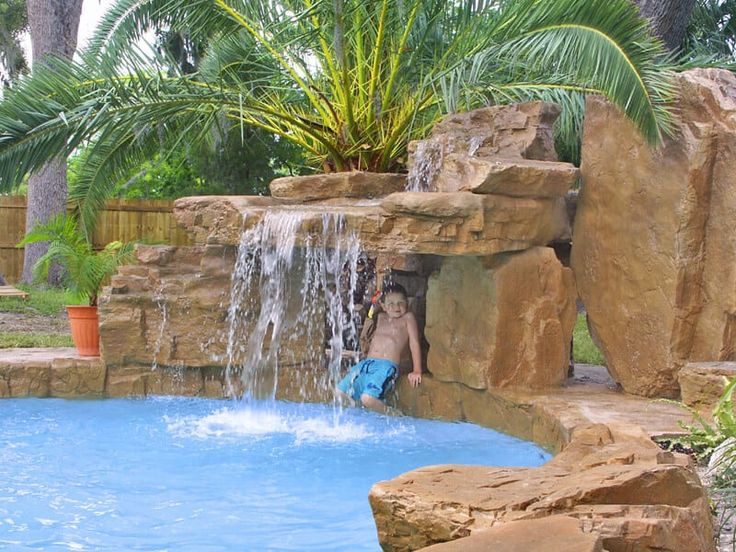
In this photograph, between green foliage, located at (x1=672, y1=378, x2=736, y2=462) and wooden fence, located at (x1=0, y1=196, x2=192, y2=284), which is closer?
green foliage, located at (x1=672, y1=378, x2=736, y2=462)

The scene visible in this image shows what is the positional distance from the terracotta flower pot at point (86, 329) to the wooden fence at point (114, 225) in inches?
375

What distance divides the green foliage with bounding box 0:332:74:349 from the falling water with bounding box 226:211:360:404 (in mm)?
2670

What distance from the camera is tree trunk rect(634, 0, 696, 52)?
35.9 ft

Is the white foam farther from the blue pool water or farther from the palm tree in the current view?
the palm tree

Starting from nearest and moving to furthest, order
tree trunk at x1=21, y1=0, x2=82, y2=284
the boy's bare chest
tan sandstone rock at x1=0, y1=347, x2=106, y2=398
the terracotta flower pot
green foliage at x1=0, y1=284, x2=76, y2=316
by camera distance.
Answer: the boy's bare chest, tan sandstone rock at x1=0, y1=347, x2=106, y2=398, the terracotta flower pot, green foliage at x1=0, y1=284, x2=76, y2=316, tree trunk at x1=21, y1=0, x2=82, y2=284

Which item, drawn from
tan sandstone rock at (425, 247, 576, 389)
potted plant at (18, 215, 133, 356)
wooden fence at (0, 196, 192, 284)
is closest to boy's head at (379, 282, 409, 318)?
tan sandstone rock at (425, 247, 576, 389)

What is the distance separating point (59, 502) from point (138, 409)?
2.68 metres

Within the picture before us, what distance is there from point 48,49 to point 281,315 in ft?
33.1

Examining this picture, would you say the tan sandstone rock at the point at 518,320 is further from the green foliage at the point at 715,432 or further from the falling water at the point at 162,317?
the falling water at the point at 162,317

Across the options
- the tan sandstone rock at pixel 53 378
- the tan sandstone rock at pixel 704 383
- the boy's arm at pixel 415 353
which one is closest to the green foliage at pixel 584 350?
the boy's arm at pixel 415 353

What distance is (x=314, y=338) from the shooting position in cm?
816

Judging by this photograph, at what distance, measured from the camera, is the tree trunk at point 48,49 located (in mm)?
16016

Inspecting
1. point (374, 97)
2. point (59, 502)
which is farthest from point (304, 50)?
point (59, 502)

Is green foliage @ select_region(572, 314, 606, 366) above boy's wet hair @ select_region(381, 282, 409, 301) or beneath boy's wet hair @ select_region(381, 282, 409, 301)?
beneath
